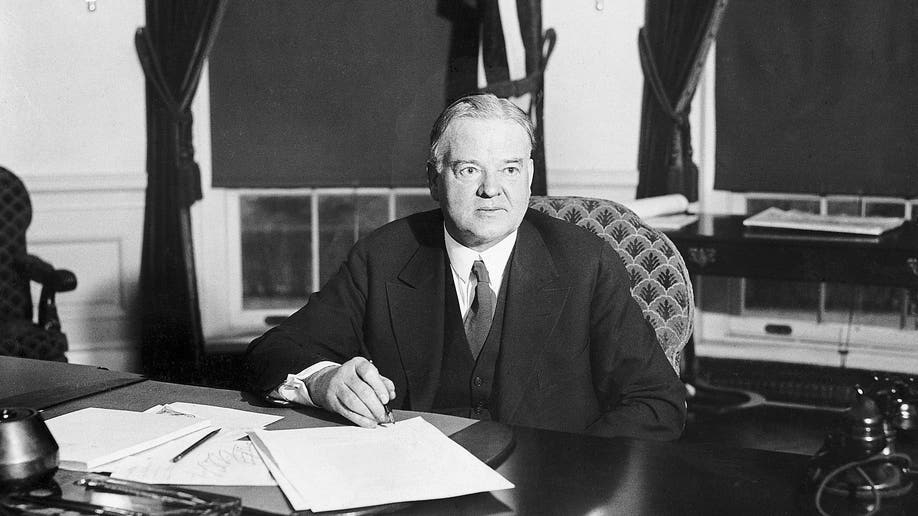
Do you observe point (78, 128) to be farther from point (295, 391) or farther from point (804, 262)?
point (295, 391)

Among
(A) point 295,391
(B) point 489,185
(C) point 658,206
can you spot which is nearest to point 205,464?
(A) point 295,391

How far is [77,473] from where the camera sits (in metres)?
1.42

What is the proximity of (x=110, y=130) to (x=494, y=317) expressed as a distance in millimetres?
3359

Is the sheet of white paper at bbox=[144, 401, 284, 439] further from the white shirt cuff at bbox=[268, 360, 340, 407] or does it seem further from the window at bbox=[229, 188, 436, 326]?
the window at bbox=[229, 188, 436, 326]

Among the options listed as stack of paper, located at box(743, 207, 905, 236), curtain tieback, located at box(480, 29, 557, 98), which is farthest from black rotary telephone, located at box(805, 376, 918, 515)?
curtain tieback, located at box(480, 29, 557, 98)

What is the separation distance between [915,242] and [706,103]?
1.57m

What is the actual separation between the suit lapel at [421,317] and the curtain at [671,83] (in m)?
2.80

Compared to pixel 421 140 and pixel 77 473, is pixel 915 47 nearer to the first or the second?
pixel 421 140

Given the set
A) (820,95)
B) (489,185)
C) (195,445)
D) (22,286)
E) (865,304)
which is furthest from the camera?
(865,304)

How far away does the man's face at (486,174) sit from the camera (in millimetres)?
2049

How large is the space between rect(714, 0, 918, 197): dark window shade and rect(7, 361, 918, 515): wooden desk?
3.49 metres

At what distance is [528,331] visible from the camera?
6.79ft

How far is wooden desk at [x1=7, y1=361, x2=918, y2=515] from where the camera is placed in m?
1.28

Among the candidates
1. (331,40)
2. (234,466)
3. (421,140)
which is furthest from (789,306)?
(234,466)
